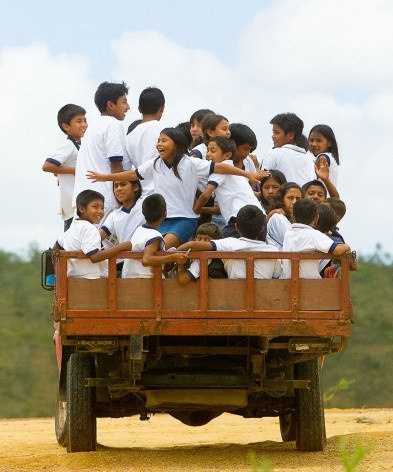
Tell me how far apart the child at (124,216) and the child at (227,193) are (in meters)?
0.43

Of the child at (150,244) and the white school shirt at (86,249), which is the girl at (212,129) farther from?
the white school shirt at (86,249)

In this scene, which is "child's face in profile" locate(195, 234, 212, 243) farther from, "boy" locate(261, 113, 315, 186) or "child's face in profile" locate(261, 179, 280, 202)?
"boy" locate(261, 113, 315, 186)

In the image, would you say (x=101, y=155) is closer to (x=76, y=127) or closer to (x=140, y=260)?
(x=76, y=127)

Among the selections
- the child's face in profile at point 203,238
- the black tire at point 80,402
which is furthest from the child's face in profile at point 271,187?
the black tire at point 80,402

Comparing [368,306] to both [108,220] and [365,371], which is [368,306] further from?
[108,220]

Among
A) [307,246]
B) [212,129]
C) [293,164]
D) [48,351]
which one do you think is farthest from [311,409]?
[48,351]

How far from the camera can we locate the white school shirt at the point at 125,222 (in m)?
9.52

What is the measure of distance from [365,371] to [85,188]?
26870mm

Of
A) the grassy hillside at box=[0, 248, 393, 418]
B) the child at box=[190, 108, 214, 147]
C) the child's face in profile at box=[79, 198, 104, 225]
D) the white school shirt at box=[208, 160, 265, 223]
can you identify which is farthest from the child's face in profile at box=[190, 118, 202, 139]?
the grassy hillside at box=[0, 248, 393, 418]

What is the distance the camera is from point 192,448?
1109 centimetres

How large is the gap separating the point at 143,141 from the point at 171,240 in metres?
1.04

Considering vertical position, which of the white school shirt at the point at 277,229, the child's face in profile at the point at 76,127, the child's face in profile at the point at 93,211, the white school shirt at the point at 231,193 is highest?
the child's face in profile at the point at 76,127

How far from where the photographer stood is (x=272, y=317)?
8.52 meters

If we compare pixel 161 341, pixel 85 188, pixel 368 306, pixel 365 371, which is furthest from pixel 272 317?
pixel 368 306
